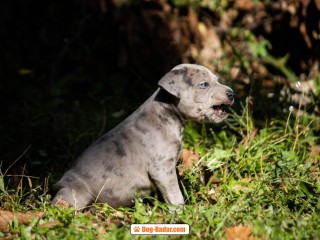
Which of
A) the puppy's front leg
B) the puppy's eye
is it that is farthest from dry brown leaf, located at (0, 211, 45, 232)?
the puppy's eye

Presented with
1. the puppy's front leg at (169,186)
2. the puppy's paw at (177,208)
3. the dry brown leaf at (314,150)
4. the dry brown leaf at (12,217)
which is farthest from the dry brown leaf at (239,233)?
the dry brown leaf at (314,150)

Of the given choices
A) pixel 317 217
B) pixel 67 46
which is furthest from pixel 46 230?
pixel 67 46

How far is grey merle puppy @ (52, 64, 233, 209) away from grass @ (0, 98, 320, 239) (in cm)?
16

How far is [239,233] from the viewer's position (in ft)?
13.5

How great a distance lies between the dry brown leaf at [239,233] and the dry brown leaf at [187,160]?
1558 millimetres

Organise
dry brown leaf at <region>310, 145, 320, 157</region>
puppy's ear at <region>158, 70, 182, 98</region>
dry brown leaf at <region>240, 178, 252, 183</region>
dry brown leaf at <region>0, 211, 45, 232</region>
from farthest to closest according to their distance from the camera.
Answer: dry brown leaf at <region>310, 145, 320, 157</region> < dry brown leaf at <region>240, 178, 252, 183</region> < puppy's ear at <region>158, 70, 182, 98</region> < dry brown leaf at <region>0, 211, 45, 232</region>

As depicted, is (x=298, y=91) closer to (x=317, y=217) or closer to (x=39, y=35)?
(x=317, y=217)

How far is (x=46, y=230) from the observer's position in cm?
428

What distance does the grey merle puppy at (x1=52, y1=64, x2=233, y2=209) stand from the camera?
16.2ft

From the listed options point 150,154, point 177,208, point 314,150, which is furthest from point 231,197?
point 314,150

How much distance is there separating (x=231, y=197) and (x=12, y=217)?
6.76 ft

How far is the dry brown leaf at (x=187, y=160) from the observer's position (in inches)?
225

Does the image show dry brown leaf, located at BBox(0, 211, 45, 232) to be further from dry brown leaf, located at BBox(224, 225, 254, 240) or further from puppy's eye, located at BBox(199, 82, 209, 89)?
puppy's eye, located at BBox(199, 82, 209, 89)

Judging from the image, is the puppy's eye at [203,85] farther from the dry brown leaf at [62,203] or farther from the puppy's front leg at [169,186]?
the dry brown leaf at [62,203]
